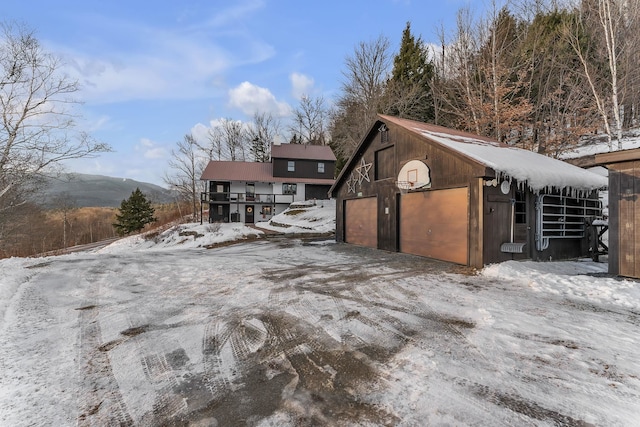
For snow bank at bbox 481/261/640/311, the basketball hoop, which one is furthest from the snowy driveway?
the basketball hoop

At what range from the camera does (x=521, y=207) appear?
8555mm

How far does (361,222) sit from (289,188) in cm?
1852

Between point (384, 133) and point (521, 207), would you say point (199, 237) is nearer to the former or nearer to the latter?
point (384, 133)

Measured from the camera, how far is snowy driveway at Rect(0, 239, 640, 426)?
2268 millimetres

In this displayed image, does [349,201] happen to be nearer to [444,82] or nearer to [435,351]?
[435,351]

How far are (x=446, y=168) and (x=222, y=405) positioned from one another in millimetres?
8700

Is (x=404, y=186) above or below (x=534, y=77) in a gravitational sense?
below

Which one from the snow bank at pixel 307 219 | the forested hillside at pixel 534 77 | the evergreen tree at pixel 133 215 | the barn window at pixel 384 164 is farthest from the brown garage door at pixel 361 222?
the evergreen tree at pixel 133 215

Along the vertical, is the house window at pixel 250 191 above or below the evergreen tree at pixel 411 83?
below

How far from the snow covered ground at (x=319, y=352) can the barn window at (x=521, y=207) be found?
2419 millimetres

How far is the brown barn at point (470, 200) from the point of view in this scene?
7.98m

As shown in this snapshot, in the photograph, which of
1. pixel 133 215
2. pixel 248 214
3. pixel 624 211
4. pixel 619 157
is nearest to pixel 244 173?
pixel 248 214

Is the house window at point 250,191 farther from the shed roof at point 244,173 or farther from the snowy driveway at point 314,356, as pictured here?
the snowy driveway at point 314,356

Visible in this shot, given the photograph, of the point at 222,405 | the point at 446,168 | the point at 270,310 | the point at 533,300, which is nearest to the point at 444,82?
the point at 446,168
